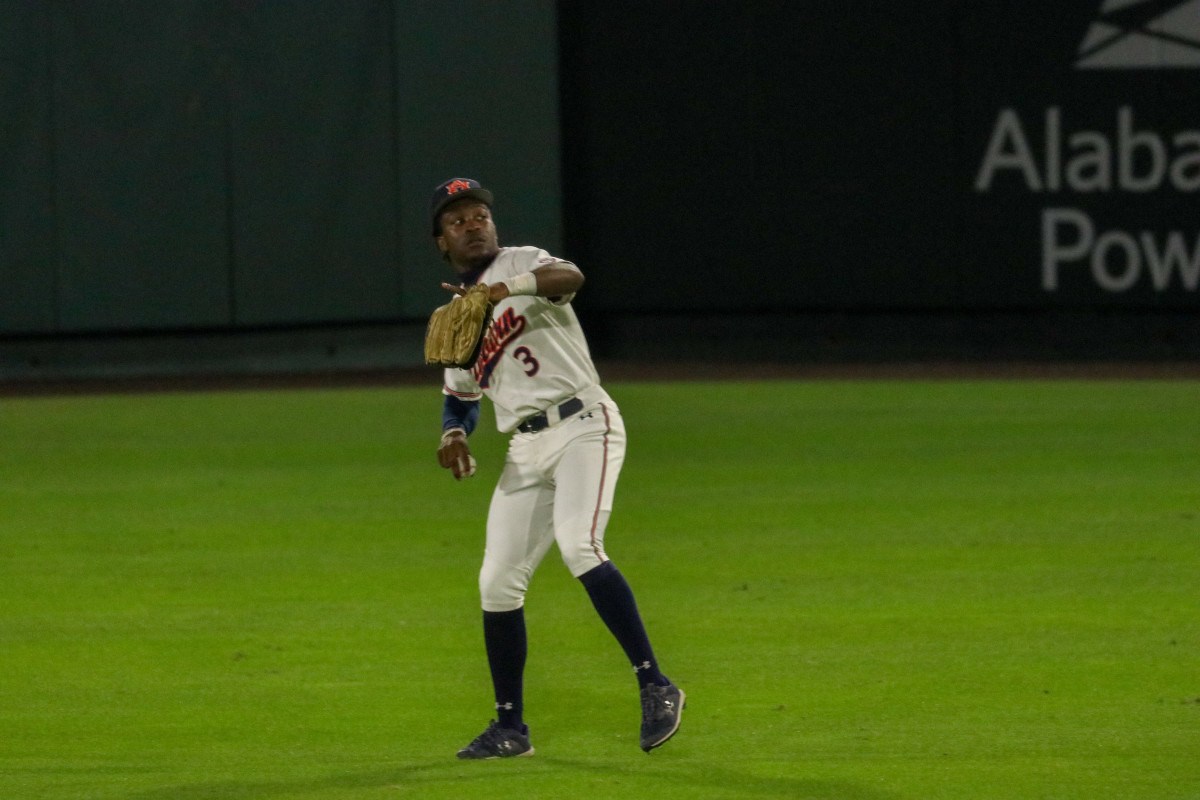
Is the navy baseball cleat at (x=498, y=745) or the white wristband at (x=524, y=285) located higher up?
the white wristband at (x=524, y=285)

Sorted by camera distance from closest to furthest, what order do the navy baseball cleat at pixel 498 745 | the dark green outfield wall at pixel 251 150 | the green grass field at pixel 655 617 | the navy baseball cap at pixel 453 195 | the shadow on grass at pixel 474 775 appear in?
the shadow on grass at pixel 474 775 < the green grass field at pixel 655 617 < the navy baseball cleat at pixel 498 745 < the navy baseball cap at pixel 453 195 < the dark green outfield wall at pixel 251 150

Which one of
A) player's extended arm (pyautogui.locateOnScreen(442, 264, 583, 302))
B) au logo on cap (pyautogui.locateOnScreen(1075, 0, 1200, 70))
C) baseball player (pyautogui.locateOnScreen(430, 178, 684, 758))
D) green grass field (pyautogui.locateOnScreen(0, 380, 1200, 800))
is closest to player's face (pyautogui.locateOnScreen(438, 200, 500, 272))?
baseball player (pyautogui.locateOnScreen(430, 178, 684, 758))

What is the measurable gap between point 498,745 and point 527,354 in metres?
1.28

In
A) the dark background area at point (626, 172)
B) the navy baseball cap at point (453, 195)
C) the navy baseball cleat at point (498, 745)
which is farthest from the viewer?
the dark background area at point (626, 172)

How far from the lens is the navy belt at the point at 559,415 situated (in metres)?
6.02

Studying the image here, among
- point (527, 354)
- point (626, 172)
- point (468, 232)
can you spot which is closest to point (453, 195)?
point (468, 232)

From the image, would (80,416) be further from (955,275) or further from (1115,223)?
(1115,223)

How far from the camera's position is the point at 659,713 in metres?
5.76

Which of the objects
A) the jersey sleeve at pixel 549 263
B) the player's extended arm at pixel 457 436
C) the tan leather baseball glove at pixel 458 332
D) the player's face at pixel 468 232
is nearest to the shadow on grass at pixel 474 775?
the player's extended arm at pixel 457 436

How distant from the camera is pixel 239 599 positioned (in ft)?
28.5

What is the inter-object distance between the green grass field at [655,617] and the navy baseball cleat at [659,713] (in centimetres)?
12

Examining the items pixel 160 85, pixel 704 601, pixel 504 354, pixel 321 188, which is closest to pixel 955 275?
pixel 321 188

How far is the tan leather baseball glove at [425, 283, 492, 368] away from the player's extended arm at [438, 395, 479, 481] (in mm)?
246

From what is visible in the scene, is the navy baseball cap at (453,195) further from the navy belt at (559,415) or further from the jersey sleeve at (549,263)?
the navy belt at (559,415)
